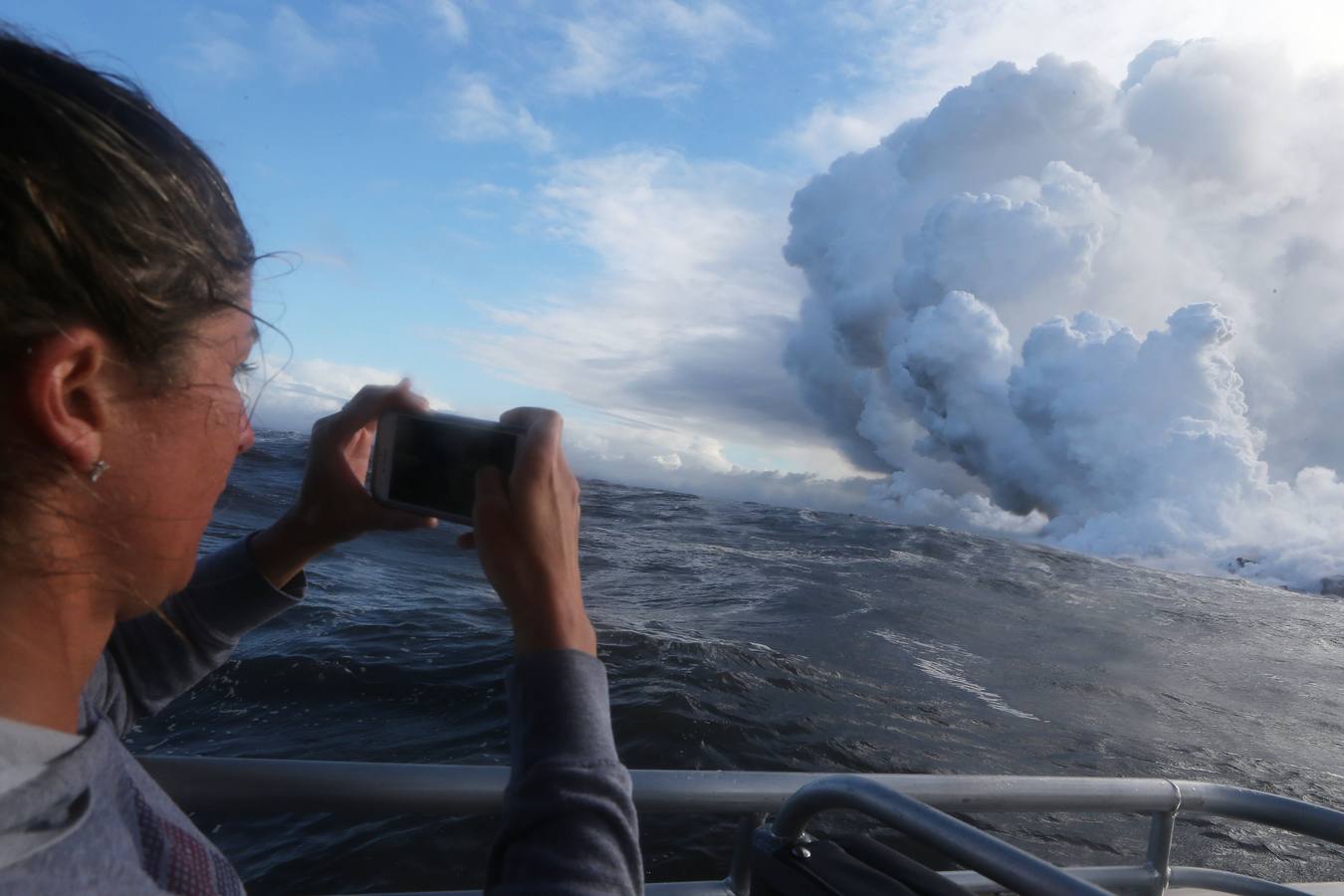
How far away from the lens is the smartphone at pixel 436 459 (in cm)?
84

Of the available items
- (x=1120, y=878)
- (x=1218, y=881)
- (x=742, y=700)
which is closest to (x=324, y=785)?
(x=1120, y=878)

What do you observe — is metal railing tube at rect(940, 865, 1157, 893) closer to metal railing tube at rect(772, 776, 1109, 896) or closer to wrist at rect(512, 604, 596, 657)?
metal railing tube at rect(772, 776, 1109, 896)

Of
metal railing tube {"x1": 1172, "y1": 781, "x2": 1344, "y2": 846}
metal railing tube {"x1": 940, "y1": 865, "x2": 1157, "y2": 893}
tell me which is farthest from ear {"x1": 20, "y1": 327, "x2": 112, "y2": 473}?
metal railing tube {"x1": 1172, "y1": 781, "x2": 1344, "y2": 846}

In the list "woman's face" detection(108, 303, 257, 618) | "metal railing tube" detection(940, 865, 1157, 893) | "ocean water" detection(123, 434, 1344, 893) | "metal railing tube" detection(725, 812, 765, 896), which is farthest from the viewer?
"ocean water" detection(123, 434, 1344, 893)

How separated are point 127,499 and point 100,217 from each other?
0.20 metres

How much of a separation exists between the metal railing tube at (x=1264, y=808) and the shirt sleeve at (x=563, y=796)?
5.24 ft

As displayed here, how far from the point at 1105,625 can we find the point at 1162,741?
27.8ft

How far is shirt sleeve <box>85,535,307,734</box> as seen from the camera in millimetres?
1127

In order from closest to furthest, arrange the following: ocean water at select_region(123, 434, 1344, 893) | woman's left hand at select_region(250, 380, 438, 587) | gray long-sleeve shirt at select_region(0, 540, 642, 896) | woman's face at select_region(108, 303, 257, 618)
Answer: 1. gray long-sleeve shirt at select_region(0, 540, 642, 896)
2. woman's face at select_region(108, 303, 257, 618)
3. woman's left hand at select_region(250, 380, 438, 587)
4. ocean water at select_region(123, 434, 1344, 893)

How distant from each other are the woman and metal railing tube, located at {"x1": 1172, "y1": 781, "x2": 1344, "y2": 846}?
1.62m

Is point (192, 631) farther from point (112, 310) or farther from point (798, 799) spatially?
point (798, 799)

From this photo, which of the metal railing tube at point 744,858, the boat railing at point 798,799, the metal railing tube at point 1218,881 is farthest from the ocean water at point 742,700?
the metal railing tube at point 1218,881

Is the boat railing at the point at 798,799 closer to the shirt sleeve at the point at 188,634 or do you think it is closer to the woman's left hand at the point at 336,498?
the shirt sleeve at the point at 188,634

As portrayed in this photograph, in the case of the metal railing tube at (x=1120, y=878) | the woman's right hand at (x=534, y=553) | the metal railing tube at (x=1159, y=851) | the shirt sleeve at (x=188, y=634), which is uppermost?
the woman's right hand at (x=534, y=553)
